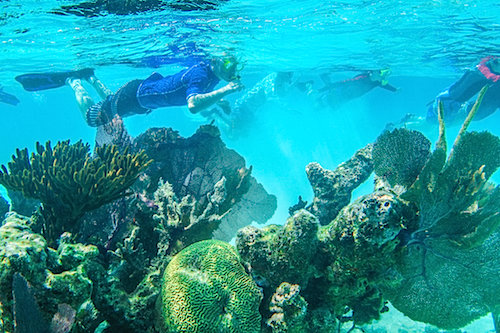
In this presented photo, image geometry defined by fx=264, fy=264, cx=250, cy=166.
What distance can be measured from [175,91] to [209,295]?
622cm

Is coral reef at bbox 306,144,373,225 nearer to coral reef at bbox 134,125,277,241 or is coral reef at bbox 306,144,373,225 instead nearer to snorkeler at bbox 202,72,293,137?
coral reef at bbox 134,125,277,241

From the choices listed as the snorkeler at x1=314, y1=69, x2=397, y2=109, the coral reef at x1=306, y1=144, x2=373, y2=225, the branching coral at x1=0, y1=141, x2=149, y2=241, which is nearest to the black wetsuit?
the snorkeler at x1=314, y1=69, x2=397, y2=109

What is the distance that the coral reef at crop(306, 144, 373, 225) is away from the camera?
17.5 ft

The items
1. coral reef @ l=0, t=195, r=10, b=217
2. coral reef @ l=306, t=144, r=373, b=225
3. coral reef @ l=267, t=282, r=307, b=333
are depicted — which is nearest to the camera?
coral reef @ l=267, t=282, r=307, b=333

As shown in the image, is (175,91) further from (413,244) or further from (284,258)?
(413,244)

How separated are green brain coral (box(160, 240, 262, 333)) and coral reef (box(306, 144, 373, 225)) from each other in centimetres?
274

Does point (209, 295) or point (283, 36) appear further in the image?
point (283, 36)

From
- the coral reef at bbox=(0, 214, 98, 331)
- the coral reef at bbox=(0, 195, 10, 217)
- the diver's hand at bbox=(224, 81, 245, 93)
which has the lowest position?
the coral reef at bbox=(0, 195, 10, 217)

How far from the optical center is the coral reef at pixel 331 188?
533 cm

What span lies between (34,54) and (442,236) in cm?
2112

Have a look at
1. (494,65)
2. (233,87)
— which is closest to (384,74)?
(494,65)

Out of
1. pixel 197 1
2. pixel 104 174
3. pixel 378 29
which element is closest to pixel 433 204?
pixel 104 174

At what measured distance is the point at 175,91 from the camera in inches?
298

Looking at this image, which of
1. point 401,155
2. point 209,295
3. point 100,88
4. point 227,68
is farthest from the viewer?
point 100,88
